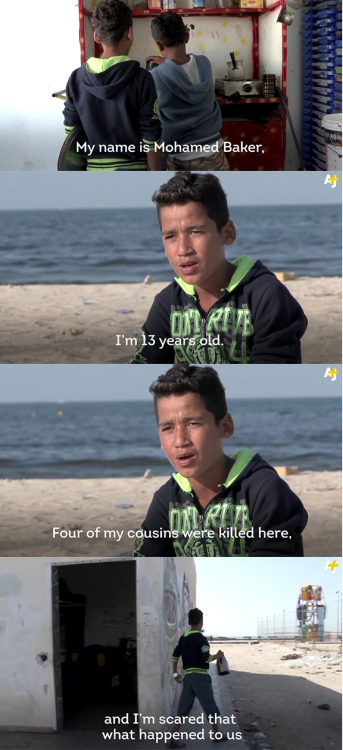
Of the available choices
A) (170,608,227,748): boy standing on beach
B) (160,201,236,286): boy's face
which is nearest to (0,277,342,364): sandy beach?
(160,201,236,286): boy's face

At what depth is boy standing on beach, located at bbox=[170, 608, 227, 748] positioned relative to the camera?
2521 millimetres

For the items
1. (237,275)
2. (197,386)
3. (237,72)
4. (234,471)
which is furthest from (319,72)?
(234,471)

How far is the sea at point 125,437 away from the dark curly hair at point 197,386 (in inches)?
2.0

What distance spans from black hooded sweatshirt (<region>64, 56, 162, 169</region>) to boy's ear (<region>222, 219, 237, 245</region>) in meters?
0.73

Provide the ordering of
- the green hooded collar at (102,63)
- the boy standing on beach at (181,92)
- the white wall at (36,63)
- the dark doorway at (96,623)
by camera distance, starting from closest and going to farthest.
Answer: the green hooded collar at (102,63) → the boy standing on beach at (181,92) → the white wall at (36,63) → the dark doorway at (96,623)

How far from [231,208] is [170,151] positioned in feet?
2.74

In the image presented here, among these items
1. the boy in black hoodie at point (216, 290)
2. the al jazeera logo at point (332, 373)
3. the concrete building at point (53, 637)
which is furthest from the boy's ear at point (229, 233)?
the concrete building at point (53, 637)

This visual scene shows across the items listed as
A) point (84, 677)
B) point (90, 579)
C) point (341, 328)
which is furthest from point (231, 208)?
point (90, 579)

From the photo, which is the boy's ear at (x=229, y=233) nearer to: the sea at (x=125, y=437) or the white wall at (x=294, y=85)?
the sea at (x=125, y=437)

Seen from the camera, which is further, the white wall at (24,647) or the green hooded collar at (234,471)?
the white wall at (24,647)

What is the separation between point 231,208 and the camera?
2246 mm

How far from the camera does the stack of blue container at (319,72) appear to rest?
4.88m

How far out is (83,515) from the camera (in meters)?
2.37

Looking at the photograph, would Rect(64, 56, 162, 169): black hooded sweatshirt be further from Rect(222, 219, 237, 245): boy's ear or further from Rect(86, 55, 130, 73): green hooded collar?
Rect(222, 219, 237, 245): boy's ear
